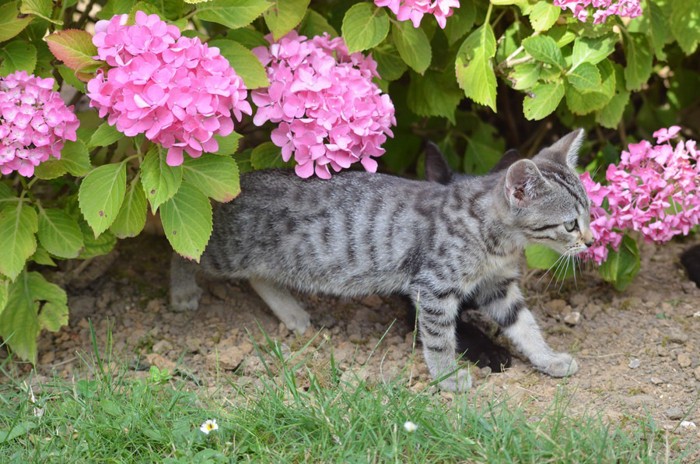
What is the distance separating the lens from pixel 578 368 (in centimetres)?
373

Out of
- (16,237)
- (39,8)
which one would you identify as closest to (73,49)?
(39,8)

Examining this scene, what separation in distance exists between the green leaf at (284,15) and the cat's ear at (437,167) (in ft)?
3.16

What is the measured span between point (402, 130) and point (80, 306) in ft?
6.08

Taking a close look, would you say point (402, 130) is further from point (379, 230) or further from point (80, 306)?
point (80, 306)

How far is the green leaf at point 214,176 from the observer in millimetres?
3385

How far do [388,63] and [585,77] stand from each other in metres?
0.85

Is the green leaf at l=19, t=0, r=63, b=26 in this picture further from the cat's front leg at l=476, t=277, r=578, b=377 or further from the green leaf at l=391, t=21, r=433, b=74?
the cat's front leg at l=476, t=277, r=578, b=377

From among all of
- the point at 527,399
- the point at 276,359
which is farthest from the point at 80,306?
the point at 527,399

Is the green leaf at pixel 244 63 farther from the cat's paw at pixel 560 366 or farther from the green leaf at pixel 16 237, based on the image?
the cat's paw at pixel 560 366

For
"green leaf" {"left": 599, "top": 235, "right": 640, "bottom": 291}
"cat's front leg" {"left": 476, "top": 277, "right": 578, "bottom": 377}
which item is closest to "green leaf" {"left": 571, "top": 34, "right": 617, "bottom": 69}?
"green leaf" {"left": 599, "top": 235, "right": 640, "bottom": 291}

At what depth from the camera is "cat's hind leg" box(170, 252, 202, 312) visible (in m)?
4.20

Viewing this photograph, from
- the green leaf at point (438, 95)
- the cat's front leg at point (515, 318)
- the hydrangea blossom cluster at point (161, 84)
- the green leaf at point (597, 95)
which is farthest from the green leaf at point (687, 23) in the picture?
the hydrangea blossom cluster at point (161, 84)

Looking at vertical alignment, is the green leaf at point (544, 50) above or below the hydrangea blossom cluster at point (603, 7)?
Result: below

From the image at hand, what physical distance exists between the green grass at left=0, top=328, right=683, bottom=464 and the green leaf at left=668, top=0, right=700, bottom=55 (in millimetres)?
1753
